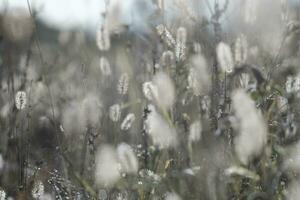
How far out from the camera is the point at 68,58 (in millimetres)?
4211

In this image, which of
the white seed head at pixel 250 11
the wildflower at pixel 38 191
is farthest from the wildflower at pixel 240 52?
the wildflower at pixel 38 191

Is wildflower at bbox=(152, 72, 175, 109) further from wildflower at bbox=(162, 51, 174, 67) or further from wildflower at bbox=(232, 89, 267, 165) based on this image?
wildflower at bbox=(232, 89, 267, 165)

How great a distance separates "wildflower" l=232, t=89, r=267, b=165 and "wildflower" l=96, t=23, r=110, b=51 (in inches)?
25.4

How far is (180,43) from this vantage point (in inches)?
90.2

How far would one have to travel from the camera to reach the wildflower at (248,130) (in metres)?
1.92

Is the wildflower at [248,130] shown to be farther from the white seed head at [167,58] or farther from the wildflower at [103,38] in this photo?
the wildflower at [103,38]

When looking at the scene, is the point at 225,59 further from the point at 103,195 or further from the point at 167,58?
the point at 103,195

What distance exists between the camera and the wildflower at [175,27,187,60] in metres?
2.26

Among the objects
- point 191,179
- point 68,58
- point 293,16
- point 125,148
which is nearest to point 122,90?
point 125,148

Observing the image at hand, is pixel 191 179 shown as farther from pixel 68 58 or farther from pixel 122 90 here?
pixel 68 58

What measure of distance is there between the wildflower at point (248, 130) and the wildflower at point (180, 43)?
30 centimetres

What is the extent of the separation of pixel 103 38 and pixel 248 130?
2.61 ft

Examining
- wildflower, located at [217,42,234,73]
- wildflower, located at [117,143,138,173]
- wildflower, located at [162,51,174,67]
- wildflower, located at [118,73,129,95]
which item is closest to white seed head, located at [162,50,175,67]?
wildflower, located at [162,51,174,67]

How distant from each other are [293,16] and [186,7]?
1.19 feet
